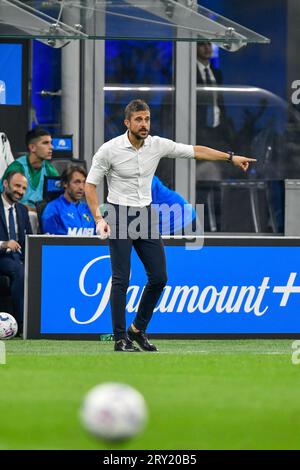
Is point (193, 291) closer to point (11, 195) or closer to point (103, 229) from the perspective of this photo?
point (11, 195)

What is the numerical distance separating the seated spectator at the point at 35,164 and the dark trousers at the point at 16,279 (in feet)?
3.69

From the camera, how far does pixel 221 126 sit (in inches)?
814

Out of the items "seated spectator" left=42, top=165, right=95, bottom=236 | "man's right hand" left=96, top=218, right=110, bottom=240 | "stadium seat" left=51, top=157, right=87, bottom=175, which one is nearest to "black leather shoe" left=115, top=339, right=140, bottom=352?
"man's right hand" left=96, top=218, right=110, bottom=240

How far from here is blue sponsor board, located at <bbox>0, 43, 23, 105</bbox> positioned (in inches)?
769

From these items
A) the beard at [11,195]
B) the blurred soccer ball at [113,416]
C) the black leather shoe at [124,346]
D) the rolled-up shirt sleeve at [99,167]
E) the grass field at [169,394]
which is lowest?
the grass field at [169,394]

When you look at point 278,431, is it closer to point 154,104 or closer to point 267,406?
point 267,406

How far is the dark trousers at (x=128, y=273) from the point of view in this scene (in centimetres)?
1275

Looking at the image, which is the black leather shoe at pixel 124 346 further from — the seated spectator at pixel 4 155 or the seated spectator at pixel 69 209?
the seated spectator at pixel 4 155

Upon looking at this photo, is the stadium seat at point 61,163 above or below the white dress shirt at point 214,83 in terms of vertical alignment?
below

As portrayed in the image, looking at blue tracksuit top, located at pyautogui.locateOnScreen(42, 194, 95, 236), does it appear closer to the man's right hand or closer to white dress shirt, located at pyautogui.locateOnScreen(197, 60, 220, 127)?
the man's right hand

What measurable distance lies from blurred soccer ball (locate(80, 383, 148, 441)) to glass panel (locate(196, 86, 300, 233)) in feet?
43.9

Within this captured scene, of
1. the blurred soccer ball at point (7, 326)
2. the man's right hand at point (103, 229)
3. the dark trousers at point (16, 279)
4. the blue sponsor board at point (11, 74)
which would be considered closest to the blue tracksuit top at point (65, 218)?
the dark trousers at point (16, 279)
